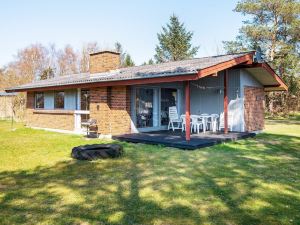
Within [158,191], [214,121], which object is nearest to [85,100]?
[214,121]

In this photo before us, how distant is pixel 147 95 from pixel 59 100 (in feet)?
16.4

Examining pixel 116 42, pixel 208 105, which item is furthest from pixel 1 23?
pixel 116 42

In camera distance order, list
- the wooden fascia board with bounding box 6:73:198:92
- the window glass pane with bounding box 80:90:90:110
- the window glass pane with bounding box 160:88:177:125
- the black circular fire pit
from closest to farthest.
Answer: the black circular fire pit
the wooden fascia board with bounding box 6:73:198:92
the window glass pane with bounding box 80:90:90:110
the window glass pane with bounding box 160:88:177:125

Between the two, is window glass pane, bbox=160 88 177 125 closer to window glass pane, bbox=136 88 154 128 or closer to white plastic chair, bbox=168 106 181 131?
white plastic chair, bbox=168 106 181 131

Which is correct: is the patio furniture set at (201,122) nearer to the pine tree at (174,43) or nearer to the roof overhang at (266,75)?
the roof overhang at (266,75)

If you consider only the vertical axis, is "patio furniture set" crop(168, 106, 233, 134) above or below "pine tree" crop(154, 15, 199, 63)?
below

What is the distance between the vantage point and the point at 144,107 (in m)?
13.0

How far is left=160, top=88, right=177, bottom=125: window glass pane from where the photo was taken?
13801 mm

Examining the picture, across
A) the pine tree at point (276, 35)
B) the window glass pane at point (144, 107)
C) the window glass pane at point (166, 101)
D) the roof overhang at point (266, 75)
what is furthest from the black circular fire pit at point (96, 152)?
the pine tree at point (276, 35)

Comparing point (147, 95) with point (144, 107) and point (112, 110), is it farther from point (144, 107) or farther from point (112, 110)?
point (112, 110)

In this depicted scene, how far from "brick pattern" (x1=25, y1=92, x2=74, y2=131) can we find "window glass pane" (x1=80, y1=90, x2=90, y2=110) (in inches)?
33.5

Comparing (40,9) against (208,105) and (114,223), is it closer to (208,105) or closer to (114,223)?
(208,105)

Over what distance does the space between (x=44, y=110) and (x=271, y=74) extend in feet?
38.3

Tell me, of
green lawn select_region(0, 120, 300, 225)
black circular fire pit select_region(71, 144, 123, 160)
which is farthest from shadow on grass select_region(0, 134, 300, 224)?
black circular fire pit select_region(71, 144, 123, 160)
